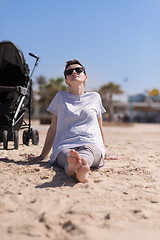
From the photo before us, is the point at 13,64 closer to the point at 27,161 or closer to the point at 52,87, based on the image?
the point at 27,161

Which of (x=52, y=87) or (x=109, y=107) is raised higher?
(x=52, y=87)

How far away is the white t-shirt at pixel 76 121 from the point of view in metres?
2.97

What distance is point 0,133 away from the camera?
4.82m

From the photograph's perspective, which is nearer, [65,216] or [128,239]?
[128,239]

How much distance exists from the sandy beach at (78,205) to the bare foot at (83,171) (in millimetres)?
57

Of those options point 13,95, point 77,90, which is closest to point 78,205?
point 77,90

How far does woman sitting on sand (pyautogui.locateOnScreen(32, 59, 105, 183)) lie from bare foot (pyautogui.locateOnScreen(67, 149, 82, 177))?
0.81 ft

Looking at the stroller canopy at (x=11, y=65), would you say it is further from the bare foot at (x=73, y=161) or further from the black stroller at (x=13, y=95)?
the bare foot at (x=73, y=161)

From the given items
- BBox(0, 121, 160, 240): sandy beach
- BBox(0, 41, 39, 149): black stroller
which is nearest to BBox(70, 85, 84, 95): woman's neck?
BBox(0, 121, 160, 240): sandy beach

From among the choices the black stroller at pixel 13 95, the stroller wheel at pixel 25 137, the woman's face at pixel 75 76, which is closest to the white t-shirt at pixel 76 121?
the woman's face at pixel 75 76

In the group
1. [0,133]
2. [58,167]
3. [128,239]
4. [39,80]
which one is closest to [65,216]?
[128,239]

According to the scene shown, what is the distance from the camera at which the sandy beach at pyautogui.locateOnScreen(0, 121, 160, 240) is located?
62.7 inches

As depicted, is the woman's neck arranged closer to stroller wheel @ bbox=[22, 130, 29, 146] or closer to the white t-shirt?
the white t-shirt

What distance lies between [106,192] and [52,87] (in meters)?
35.2
